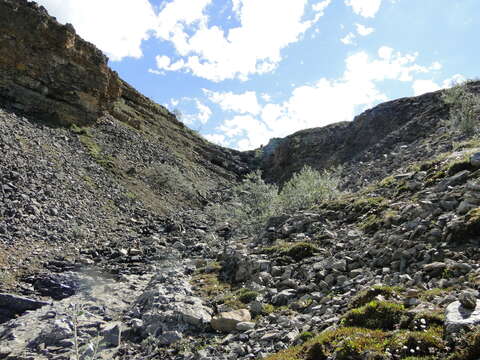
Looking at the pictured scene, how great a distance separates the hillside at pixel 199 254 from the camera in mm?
7711

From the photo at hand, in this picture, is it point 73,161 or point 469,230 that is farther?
point 73,161

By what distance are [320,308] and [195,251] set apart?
12483 millimetres

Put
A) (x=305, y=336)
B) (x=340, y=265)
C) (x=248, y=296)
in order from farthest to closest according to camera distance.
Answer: (x=248, y=296)
(x=340, y=265)
(x=305, y=336)

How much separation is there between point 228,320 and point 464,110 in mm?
24434

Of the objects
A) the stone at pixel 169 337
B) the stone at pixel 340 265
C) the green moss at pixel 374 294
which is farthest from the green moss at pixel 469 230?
the stone at pixel 169 337

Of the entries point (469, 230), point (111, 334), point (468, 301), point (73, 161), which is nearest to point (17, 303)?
point (111, 334)

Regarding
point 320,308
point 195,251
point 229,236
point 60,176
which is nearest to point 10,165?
point 60,176

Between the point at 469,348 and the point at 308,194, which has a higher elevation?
the point at 308,194

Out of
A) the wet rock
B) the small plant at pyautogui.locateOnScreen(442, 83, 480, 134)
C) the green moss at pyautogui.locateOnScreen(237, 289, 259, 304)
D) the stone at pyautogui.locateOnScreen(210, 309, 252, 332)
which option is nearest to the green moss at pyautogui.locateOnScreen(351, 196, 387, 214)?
the green moss at pyautogui.locateOnScreen(237, 289, 259, 304)

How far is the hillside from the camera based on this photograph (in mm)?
7711

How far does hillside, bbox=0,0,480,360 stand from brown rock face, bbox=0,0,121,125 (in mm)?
181

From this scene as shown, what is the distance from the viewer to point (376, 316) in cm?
735

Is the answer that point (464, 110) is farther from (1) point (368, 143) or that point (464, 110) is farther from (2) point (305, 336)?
(2) point (305, 336)

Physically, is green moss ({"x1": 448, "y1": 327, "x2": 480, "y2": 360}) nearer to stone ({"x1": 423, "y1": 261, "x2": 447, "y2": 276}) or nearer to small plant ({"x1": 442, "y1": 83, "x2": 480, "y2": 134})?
stone ({"x1": 423, "y1": 261, "x2": 447, "y2": 276})
